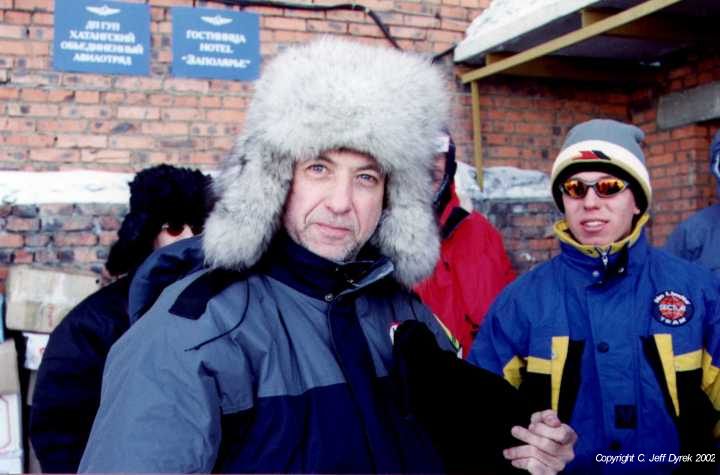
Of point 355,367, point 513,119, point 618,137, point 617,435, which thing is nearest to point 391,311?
point 355,367

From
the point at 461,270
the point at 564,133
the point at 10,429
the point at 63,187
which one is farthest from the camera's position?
the point at 564,133

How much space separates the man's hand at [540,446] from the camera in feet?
4.72

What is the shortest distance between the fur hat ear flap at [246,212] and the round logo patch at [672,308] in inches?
Result: 48.2

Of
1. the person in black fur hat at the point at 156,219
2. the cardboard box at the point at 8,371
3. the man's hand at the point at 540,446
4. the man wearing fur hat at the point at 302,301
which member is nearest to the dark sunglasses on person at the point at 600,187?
the man wearing fur hat at the point at 302,301

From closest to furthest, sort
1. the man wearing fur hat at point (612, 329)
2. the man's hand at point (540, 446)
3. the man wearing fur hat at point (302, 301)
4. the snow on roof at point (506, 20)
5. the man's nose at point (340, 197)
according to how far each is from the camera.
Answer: the man wearing fur hat at point (302, 301), the man's hand at point (540, 446), the man's nose at point (340, 197), the man wearing fur hat at point (612, 329), the snow on roof at point (506, 20)

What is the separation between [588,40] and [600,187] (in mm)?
2745

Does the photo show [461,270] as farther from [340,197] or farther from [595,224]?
[340,197]

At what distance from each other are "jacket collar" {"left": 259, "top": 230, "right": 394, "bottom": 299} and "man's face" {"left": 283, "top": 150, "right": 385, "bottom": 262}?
0.10 ft

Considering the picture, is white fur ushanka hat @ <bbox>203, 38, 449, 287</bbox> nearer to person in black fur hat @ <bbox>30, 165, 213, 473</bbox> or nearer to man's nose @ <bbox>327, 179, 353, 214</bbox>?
man's nose @ <bbox>327, 179, 353, 214</bbox>

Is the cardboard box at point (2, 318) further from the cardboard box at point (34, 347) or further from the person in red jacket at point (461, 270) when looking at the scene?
the person in red jacket at point (461, 270)

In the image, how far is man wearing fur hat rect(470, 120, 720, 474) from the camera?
6.56 ft

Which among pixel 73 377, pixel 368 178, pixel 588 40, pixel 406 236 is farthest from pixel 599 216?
pixel 588 40

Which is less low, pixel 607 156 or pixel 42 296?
pixel 607 156

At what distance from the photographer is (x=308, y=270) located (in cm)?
151
